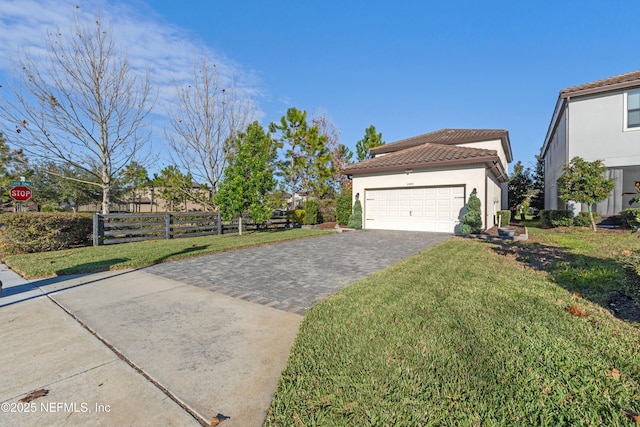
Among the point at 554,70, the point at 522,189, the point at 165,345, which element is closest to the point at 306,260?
the point at 165,345

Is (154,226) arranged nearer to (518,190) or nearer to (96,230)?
(96,230)

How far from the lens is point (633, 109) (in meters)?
12.1

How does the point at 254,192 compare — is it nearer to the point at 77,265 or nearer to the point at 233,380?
the point at 77,265

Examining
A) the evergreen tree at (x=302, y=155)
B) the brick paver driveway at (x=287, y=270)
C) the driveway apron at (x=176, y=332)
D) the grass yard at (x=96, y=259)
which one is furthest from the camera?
the evergreen tree at (x=302, y=155)

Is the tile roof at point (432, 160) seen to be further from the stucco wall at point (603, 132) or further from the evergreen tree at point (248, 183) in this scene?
the evergreen tree at point (248, 183)

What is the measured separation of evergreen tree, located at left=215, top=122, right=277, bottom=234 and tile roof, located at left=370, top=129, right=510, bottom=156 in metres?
12.3

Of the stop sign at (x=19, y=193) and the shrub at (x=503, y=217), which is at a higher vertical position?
the stop sign at (x=19, y=193)

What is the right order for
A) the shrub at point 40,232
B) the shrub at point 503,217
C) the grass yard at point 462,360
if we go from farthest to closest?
1. the shrub at point 503,217
2. the shrub at point 40,232
3. the grass yard at point 462,360

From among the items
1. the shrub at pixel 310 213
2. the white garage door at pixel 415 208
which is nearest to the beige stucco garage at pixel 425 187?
the white garage door at pixel 415 208

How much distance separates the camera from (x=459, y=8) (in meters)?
10.7

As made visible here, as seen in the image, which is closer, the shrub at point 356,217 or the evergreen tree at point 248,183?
the evergreen tree at point 248,183

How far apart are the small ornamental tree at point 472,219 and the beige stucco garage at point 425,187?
66cm

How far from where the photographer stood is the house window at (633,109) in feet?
39.6

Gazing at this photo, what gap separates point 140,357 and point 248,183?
9708 millimetres
